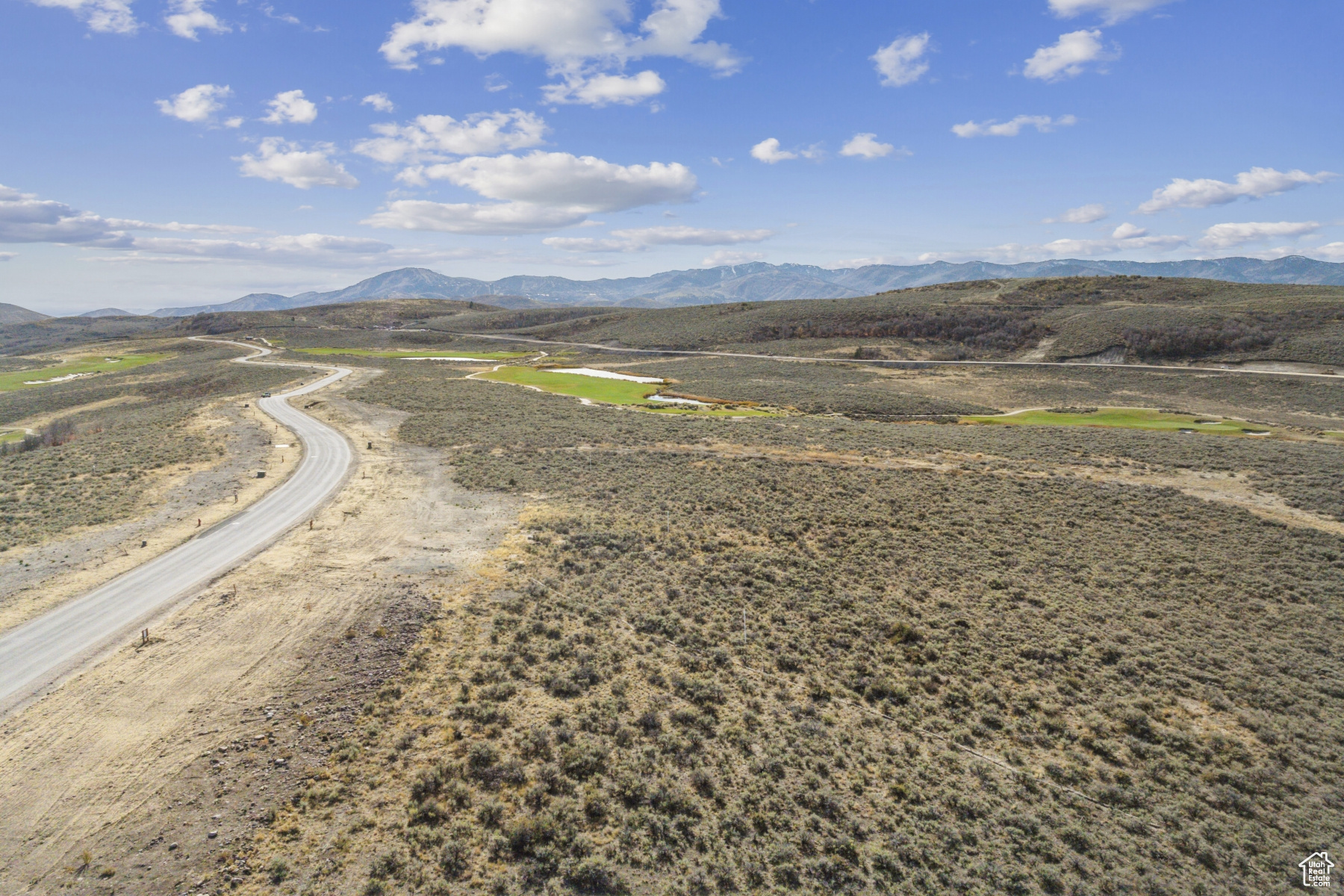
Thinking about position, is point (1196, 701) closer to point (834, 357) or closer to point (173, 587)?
point (173, 587)

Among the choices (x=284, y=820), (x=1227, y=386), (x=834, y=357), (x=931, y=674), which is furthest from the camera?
(x=834, y=357)

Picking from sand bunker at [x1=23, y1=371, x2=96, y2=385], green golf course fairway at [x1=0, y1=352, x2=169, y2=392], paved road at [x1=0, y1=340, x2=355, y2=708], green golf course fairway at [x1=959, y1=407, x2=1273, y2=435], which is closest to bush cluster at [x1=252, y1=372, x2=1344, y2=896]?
paved road at [x1=0, y1=340, x2=355, y2=708]

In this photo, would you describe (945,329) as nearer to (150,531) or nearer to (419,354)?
(419,354)

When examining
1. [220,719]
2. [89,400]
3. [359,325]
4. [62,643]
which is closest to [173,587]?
[62,643]

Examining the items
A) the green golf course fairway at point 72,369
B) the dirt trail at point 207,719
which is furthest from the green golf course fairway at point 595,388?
the green golf course fairway at point 72,369

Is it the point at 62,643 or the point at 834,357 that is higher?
the point at 834,357

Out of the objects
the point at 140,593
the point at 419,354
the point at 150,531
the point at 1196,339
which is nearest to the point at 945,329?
the point at 1196,339

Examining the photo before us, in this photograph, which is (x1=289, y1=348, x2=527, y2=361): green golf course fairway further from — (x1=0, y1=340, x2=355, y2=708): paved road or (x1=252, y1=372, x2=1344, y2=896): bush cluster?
(x1=252, y1=372, x2=1344, y2=896): bush cluster
